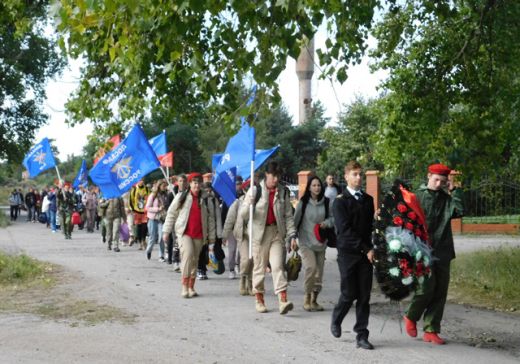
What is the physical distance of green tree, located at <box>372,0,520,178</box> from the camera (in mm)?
14461

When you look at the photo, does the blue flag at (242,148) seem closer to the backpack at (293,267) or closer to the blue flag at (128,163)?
the backpack at (293,267)

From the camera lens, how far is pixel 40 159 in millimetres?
23094

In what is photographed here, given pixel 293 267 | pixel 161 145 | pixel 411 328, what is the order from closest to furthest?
pixel 411 328 → pixel 293 267 → pixel 161 145

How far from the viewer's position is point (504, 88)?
14.8 meters

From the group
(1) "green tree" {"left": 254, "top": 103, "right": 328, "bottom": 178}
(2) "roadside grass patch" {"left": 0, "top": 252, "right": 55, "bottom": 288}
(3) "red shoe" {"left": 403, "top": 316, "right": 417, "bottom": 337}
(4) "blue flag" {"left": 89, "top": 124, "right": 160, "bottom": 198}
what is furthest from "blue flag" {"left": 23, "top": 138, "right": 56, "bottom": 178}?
(1) "green tree" {"left": 254, "top": 103, "right": 328, "bottom": 178}

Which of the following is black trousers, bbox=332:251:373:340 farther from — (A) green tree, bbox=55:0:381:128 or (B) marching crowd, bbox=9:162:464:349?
(A) green tree, bbox=55:0:381:128

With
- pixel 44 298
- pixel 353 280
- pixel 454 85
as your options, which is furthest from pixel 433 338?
pixel 454 85

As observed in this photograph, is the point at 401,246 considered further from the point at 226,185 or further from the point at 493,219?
the point at 493,219

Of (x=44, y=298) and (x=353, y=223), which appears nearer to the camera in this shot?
(x=353, y=223)

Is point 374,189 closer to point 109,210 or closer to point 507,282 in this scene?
point 109,210

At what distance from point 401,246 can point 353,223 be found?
63cm

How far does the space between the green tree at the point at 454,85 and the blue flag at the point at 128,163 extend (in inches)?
169

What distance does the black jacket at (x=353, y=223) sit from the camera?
27.3 feet

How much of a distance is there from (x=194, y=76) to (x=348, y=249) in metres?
2.63
